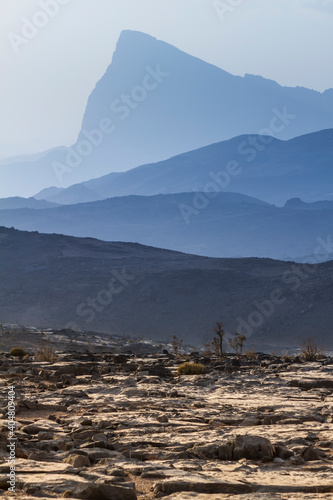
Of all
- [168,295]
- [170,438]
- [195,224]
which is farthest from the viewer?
[195,224]

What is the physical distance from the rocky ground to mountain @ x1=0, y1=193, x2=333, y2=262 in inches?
5675

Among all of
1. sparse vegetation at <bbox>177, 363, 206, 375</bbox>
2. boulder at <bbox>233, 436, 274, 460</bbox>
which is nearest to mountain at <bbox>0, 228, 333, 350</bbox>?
sparse vegetation at <bbox>177, 363, 206, 375</bbox>

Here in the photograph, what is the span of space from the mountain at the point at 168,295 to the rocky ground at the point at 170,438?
3776cm

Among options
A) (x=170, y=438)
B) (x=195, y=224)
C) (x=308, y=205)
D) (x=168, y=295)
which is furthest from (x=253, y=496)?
(x=308, y=205)

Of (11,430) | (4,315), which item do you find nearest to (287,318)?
(4,315)

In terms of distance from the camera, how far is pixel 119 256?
8081 centimetres

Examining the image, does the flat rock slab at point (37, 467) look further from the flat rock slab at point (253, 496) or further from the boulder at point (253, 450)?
the boulder at point (253, 450)

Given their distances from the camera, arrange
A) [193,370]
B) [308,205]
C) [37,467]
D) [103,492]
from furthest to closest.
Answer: [308,205]
[193,370]
[37,467]
[103,492]

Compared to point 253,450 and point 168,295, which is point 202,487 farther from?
point 168,295

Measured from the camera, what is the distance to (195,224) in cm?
16812

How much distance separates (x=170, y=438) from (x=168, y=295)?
2253 inches

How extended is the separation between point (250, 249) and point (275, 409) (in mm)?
152310

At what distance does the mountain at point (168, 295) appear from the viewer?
56.5m

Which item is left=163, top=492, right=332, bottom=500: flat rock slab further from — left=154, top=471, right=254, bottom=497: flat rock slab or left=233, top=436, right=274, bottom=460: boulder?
left=233, top=436, right=274, bottom=460: boulder
